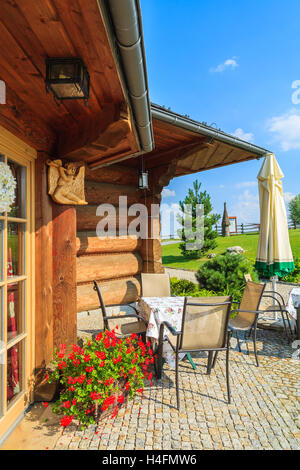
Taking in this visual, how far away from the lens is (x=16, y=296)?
2.17 meters

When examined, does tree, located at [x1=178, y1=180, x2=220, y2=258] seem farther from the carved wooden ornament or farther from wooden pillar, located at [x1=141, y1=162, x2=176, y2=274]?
the carved wooden ornament

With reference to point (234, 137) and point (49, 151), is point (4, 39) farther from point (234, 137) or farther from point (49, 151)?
point (234, 137)

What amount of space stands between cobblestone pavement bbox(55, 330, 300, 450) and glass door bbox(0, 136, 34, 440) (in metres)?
0.51

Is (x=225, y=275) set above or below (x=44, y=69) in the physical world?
below

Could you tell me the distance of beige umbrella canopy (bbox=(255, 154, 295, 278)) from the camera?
425cm

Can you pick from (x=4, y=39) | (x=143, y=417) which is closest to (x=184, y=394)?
(x=143, y=417)

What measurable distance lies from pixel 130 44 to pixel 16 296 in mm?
1961

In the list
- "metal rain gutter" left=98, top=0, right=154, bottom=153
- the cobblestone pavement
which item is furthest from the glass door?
"metal rain gutter" left=98, top=0, right=154, bottom=153

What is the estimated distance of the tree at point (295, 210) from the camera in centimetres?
3152

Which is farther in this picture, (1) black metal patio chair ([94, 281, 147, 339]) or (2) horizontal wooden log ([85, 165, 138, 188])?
(2) horizontal wooden log ([85, 165, 138, 188])

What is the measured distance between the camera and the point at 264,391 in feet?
8.55

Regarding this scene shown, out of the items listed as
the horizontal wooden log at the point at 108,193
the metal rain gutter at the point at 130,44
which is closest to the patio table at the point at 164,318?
the metal rain gutter at the point at 130,44

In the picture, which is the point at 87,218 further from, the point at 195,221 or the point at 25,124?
the point at 195,221

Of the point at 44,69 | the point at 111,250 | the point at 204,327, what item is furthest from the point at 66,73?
the point at 111,250
